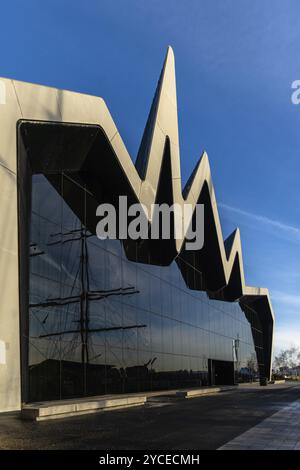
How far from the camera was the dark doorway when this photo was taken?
3566cm

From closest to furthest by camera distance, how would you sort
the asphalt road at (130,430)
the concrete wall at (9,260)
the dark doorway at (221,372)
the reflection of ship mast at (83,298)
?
the asphalt road at (130,430) < the concrete wall at (9,260) < the reflection of ship mast at (83,298) < the dark doorway at (221,372)

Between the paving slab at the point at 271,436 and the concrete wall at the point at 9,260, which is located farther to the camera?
the concrete wall at the point at 9,260

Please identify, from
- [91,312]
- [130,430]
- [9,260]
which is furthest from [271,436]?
[91,312]

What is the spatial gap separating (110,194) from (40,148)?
5817mm

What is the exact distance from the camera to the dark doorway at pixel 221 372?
35.7 m

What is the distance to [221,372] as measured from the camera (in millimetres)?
39438

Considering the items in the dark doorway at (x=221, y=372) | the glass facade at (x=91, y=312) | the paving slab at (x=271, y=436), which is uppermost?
the glass facade at (x=91, y=312)

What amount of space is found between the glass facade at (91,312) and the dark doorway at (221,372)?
15.6 ft
